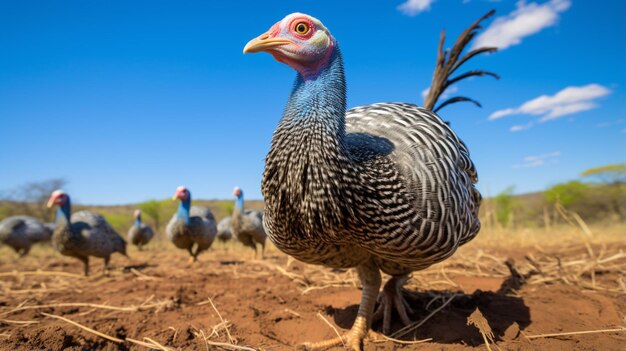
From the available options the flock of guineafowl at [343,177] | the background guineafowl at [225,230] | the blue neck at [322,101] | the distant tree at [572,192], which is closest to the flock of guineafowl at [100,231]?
the background guineafowl at [225,230]

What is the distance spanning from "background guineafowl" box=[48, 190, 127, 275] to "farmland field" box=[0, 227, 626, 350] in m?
1.97

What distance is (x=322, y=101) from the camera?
7.42ft

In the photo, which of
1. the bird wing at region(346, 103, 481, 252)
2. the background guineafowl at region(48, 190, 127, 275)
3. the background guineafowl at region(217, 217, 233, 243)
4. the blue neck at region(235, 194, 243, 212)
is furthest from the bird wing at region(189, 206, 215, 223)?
the bird wing at region(346, 103, 481, 252)

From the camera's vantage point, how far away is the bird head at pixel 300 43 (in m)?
2.33

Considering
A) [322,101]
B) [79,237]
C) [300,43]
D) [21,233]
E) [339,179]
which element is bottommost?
[21,233]

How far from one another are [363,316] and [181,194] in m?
7.97

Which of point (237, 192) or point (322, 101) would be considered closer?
point (322, 101)

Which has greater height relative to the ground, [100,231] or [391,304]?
[100,231]

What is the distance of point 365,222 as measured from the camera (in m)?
2.18

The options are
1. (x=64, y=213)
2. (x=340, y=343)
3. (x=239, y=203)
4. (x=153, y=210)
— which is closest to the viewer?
(x=340, y=343)

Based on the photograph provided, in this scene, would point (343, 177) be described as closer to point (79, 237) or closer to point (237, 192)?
point (79, 237)

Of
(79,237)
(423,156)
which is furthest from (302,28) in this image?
(79,237)

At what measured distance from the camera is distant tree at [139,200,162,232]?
26.3 meters

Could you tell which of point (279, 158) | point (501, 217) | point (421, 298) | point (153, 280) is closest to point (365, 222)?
point (279, 158)
